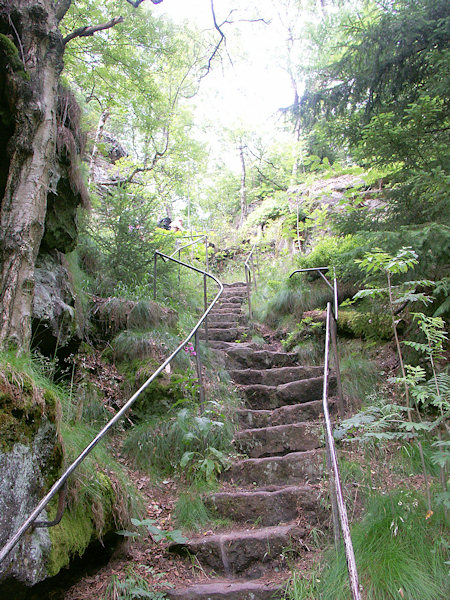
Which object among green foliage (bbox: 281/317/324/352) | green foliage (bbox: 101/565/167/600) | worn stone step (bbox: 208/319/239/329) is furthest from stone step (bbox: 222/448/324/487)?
worn stone step (bbox: 208/319/239/329)

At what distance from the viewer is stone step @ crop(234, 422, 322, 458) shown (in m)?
3.60

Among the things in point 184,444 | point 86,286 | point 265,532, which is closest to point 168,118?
point 86,286

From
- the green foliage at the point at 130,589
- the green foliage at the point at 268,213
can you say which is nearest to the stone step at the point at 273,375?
the green foliage at the point at 130,589

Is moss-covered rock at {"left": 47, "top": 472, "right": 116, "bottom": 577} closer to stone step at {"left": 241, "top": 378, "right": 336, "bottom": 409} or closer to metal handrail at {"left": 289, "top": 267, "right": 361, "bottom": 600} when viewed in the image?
metal handrail at {"left": 289, "top": 267, "right": 361, "bottom": 600}

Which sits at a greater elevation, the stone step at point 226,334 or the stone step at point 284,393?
the stone step at point 226,334

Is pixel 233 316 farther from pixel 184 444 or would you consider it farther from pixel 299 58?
pixel 299 58

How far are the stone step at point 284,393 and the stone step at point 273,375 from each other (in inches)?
10.9

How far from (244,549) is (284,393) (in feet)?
6.76

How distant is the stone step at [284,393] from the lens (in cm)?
438

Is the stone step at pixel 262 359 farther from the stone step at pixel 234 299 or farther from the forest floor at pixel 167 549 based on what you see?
the stone step at pixel 234 299

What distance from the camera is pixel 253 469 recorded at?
3357mm

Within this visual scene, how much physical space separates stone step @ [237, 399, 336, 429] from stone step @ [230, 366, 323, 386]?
2.23 ft

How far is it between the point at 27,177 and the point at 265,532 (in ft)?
10.0

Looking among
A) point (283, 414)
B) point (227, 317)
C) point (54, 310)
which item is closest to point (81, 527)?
point (54, 310)
